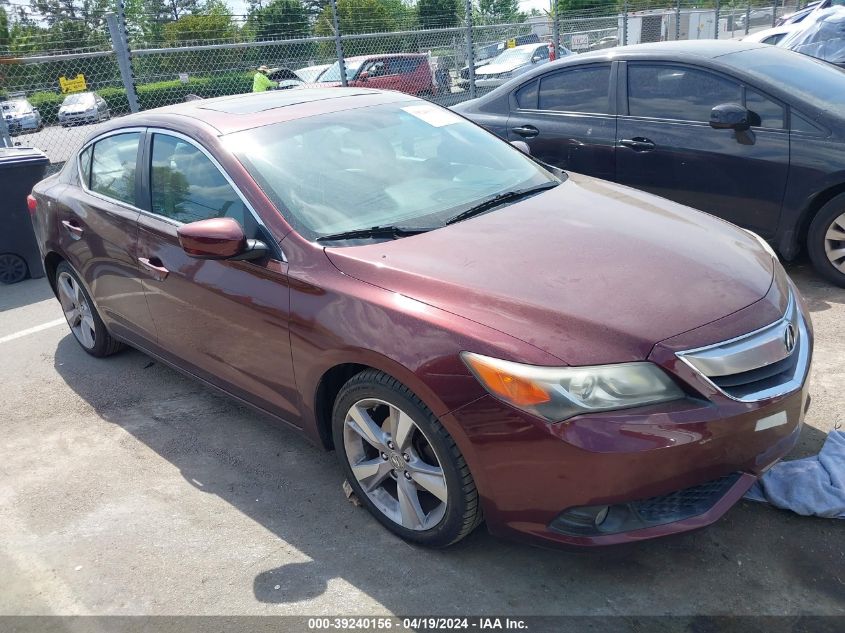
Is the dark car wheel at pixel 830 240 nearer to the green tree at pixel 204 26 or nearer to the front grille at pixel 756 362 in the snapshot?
the front grille at pixel 756 362

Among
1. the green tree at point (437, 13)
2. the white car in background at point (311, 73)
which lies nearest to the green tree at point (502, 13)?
the green tree at point (437, 13)

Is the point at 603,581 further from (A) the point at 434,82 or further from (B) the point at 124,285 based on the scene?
(A) the point at 434,82

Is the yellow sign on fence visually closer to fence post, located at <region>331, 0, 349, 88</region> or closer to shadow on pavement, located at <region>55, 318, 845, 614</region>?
fence post, located at <region>331, 0, 349, 88</region>

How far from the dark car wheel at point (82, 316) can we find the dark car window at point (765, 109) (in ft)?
14.8

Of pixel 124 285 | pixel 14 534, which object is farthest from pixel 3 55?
pixel 14 534

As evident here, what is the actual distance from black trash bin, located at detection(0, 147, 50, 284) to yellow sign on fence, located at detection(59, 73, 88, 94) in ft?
6.49

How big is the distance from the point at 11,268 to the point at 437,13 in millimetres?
8668

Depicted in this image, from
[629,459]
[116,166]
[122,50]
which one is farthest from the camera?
[122,50]

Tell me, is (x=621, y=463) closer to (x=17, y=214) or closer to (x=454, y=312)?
(x=454, y=312)

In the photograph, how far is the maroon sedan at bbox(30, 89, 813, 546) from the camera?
2330 mm

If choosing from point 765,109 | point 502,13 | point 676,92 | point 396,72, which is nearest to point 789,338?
point 765,109

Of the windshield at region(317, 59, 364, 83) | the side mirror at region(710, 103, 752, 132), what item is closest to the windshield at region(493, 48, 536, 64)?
the windshield at region(317, 59, 364, 83)

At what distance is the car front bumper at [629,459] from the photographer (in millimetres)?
2270

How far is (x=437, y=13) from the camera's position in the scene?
12945 millimetres
